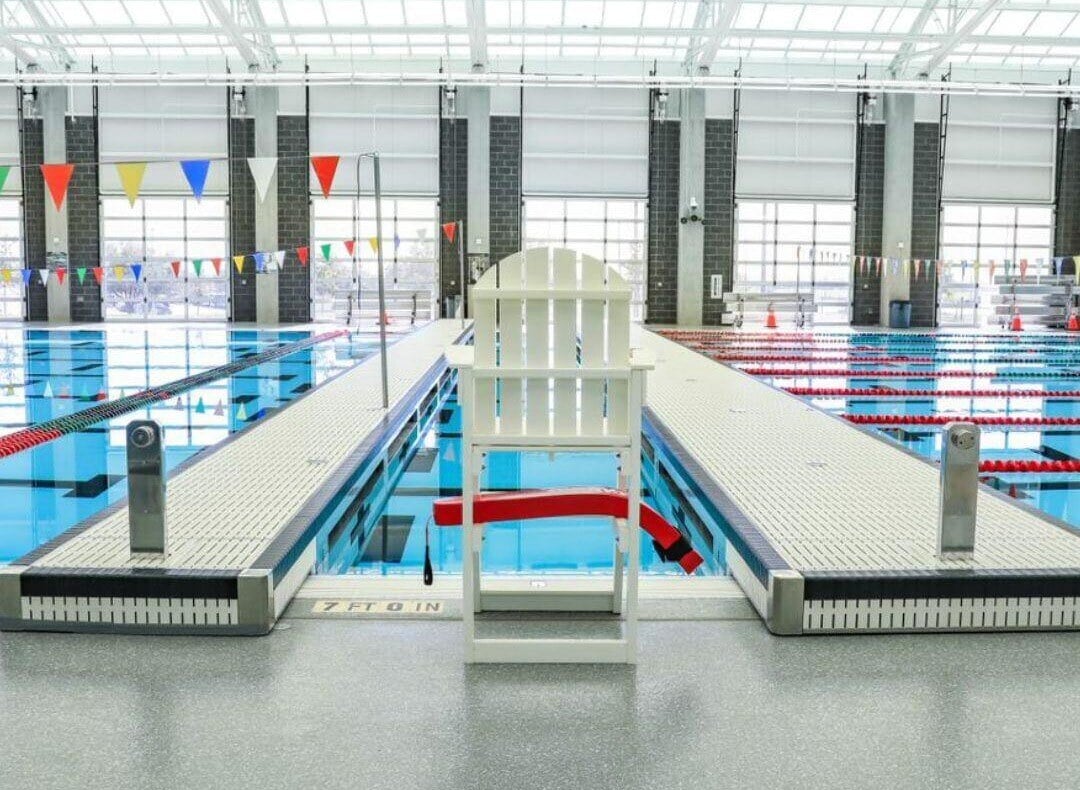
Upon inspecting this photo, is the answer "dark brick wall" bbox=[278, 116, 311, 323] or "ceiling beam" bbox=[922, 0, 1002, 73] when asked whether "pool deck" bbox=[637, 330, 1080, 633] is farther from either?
"dark brick wall" bbox=[278, 116, 311, 323]

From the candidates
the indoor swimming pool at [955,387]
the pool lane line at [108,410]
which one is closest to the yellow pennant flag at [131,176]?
the pool lane line at [108,410]

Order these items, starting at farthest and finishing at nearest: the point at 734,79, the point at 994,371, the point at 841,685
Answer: the point at 734,79 → the point at 994,371 → the point at 841,685

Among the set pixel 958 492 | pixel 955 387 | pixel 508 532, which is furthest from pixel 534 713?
pixel 955 387

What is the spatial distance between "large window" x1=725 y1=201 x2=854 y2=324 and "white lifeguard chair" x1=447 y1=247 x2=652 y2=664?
21.5 metres

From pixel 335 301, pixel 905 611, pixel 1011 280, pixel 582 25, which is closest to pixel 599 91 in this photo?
pixel 582 25

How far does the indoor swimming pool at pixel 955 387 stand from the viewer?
644cm

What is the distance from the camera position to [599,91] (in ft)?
75.6

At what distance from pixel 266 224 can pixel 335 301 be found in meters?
2.40

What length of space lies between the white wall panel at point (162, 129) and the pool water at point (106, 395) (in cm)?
450

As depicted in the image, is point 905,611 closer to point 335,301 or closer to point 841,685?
point 841,685

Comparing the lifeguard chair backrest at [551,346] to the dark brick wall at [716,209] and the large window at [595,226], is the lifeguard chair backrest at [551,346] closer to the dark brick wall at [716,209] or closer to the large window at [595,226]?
the large window at [595,226]

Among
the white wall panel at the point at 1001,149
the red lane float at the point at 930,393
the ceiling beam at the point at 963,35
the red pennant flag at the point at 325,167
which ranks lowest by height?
the red lane float at the point at 930,393

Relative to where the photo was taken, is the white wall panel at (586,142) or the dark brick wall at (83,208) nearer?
the dark brick wall at (83,208)

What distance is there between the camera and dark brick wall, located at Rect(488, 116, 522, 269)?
2281cm
